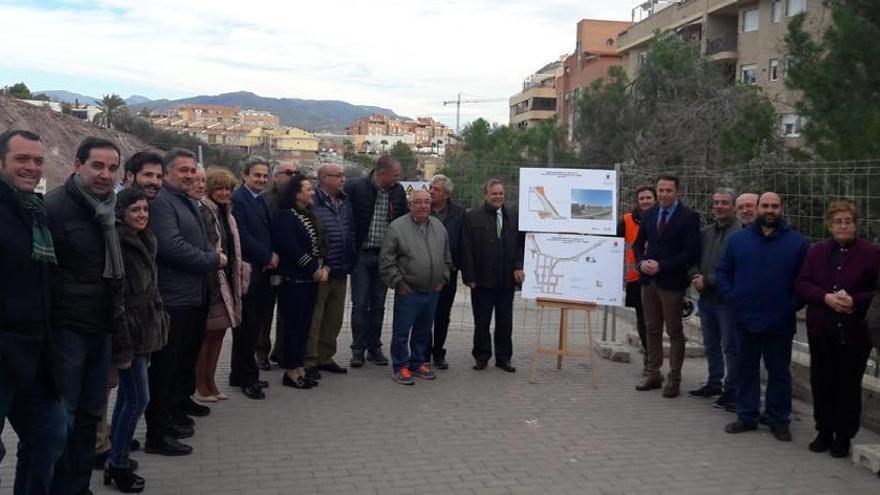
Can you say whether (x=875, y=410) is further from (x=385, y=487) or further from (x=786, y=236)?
(x=385, y=487)

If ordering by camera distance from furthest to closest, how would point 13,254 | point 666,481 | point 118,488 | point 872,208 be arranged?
1. point 872,208
2. point 666,481
3. point 118,488
4. point 13,254

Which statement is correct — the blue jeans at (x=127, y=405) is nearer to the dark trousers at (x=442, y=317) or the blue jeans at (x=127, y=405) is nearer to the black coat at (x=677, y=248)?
the dark trousers at (x=442, y=317)

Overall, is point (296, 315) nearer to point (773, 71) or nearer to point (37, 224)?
point (37, 224)

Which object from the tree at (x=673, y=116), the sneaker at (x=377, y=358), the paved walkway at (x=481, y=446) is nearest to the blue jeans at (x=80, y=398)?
the paved walkway at (x=481, y=446)

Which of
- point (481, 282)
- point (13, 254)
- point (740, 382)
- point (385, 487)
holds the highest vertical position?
point (13, 254)

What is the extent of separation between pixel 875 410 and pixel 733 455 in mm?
1409

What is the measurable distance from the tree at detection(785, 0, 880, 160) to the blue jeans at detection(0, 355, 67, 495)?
407 inches

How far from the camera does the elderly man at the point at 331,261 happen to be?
7496mm

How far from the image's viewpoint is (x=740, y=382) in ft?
20.6

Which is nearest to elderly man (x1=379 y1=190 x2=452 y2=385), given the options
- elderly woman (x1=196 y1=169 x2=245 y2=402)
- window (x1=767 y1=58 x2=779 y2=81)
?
elderly woman (x1=196 y1=169 x2=245 y2=402)

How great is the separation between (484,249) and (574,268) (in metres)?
0.92

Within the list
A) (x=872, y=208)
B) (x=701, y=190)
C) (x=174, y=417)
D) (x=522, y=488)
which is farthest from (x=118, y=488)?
(x=701, y=190)

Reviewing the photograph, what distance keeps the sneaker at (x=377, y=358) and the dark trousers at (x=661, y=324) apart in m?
2.69

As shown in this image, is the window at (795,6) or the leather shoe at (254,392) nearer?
the leather shoe at (254,392)
